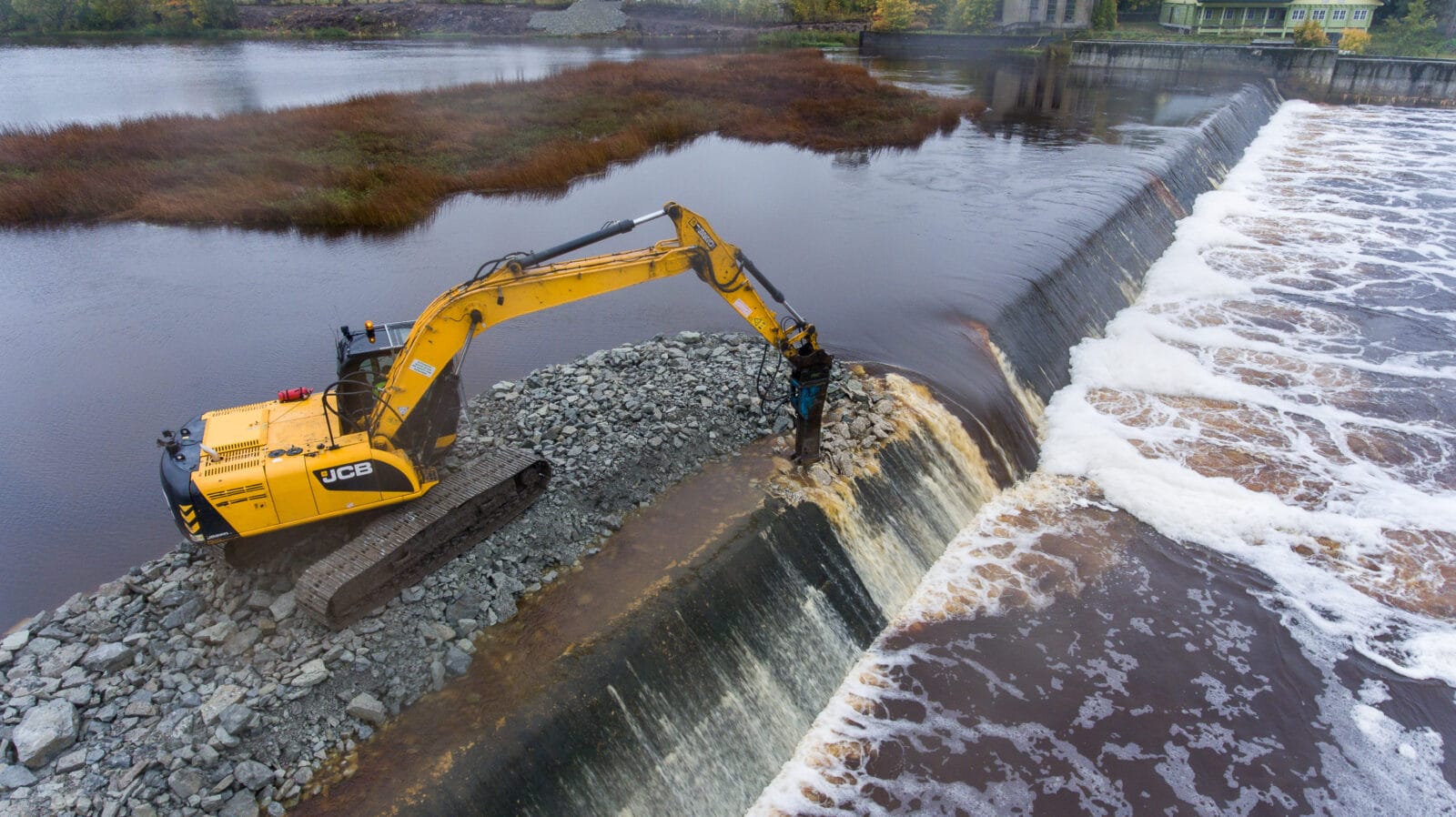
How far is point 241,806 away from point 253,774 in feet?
0.85

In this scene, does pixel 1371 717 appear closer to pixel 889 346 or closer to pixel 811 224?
pixel 889 346

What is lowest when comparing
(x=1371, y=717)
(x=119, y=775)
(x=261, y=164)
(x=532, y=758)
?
(x=1371, y=717)

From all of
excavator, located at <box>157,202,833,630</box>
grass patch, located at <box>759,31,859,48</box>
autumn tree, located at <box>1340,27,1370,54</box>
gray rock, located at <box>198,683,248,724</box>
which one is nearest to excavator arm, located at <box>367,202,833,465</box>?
excavator, located at <box>157,202,833,630</box>

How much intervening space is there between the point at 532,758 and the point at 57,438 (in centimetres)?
1208

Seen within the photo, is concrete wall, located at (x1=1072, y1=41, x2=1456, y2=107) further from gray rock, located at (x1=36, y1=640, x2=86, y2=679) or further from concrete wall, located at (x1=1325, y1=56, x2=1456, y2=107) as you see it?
gray rock, located at (x1=36, y1=640, x2=86, y2=679)

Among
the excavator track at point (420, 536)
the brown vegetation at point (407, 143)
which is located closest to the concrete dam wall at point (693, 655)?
the excavator track at point (420, 536)

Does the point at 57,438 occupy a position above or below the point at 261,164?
below

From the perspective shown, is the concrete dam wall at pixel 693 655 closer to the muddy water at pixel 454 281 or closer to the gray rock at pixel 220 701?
the gray rock at pixel 220 701

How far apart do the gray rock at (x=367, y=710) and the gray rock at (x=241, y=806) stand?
3.35 feet

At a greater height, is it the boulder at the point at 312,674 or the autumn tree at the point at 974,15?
the autumn tree at the point at 974,15

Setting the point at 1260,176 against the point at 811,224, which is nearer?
the point at 811,224

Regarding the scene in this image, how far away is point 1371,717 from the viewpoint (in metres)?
10.3

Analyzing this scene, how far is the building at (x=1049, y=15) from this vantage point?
74125 millimetres

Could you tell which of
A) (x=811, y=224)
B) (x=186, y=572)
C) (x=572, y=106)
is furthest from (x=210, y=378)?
(x=572, y=106)
